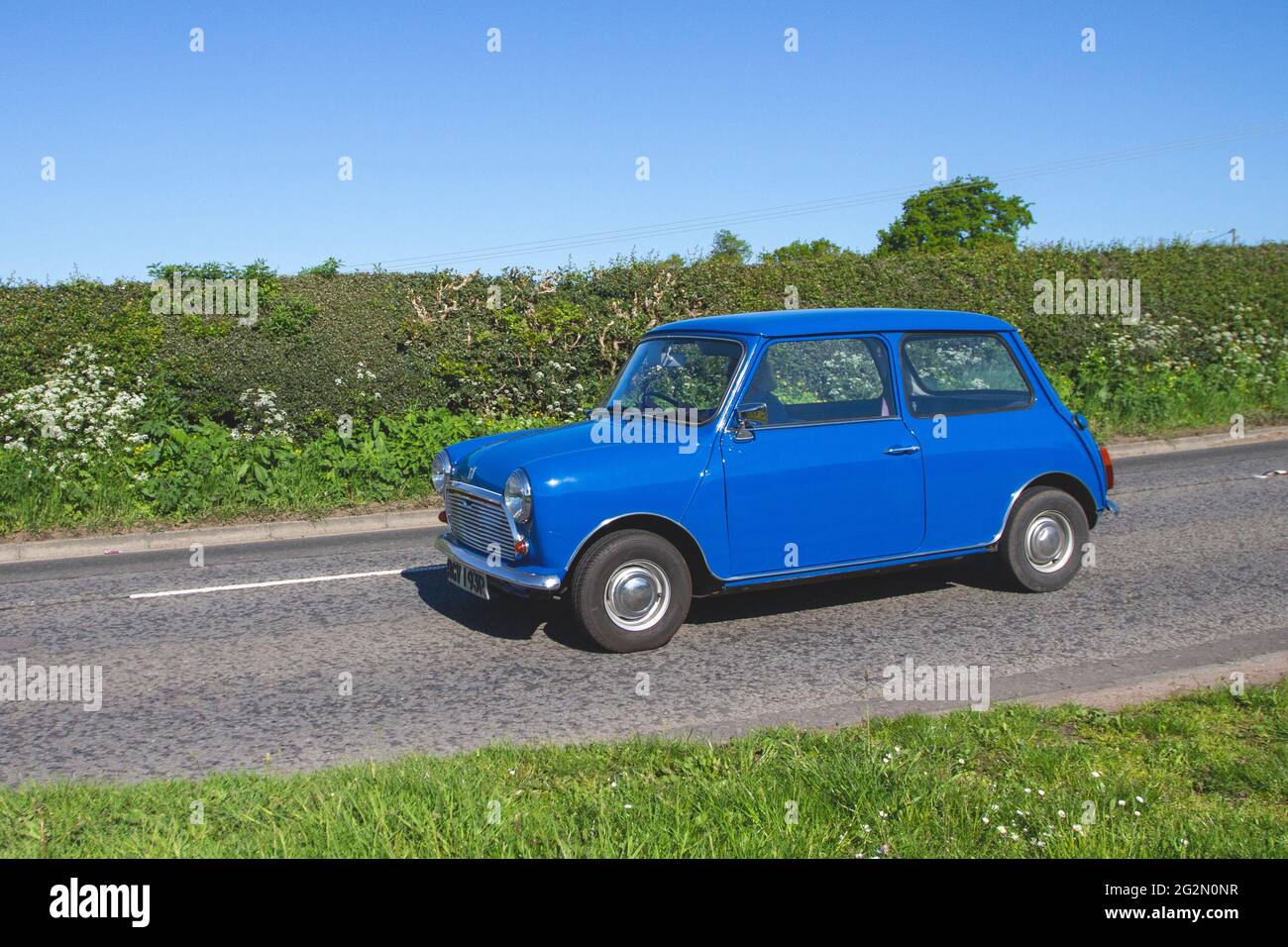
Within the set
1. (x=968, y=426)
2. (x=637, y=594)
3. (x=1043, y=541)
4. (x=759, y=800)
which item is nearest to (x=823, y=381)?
(x=968, y=426)

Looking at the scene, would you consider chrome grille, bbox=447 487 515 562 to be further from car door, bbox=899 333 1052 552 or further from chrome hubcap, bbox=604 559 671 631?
car door, bbox=899 333 1052 552

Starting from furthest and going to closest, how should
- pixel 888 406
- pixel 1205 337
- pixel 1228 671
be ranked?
1. pixel 1205 337
2. pixel 888 406
3. pixel 1228 671

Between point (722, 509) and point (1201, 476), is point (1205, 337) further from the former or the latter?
point (722, 509)

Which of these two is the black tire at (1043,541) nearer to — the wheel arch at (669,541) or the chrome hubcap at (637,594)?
the wheel arch at (669,541)

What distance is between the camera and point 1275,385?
18.6 m

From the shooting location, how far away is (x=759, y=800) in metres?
4.03

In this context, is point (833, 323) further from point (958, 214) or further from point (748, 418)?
point (958, 214)

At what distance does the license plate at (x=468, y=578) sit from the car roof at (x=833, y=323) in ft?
6.64

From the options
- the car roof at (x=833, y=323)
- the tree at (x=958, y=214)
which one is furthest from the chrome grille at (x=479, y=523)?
the tree at (x=958, y=214)

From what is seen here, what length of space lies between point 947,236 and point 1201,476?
68.5 meters

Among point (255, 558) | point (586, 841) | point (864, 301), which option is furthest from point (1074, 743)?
point (864, 301)

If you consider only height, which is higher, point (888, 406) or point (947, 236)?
point (947, 236)

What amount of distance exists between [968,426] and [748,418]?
62.1 inches

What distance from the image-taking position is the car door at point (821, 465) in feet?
21.8
